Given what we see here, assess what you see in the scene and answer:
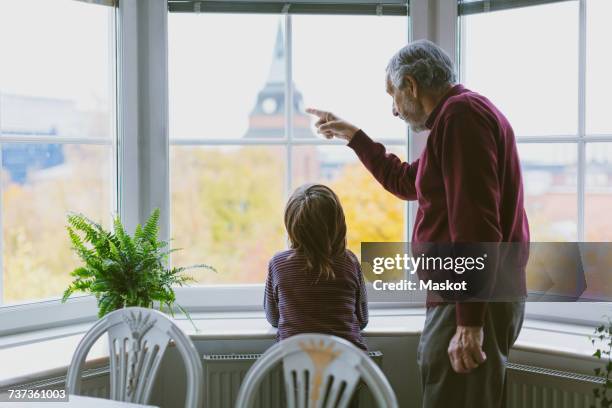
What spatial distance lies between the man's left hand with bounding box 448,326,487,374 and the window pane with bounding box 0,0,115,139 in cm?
157

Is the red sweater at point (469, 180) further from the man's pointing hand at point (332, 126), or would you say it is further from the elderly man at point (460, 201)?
the man's pointing hand at point (332, 126)

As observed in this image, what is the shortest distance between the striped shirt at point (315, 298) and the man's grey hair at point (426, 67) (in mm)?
650

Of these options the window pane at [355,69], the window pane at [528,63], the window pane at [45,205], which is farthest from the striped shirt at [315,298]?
the window pane at [528,63]

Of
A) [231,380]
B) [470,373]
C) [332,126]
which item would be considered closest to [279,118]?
[332,126]

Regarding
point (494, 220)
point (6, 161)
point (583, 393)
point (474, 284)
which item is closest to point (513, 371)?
point (583, 393)

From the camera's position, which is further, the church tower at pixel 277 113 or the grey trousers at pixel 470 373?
the church tower at pixel 277 113

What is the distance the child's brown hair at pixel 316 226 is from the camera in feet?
7.56

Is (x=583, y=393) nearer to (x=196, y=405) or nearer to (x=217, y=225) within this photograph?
(x=196, y=405)

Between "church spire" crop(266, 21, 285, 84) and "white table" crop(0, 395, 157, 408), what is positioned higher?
"church spire" crop(266, 21, 285, 84)

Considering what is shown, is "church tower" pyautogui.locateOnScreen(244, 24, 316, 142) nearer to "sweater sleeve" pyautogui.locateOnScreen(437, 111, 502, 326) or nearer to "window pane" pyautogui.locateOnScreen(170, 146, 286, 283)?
"window pane" pyautogui.locateOnScreen(170, 146, 286, 283)

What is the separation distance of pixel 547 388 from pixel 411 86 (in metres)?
1.09

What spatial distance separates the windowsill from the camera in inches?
85.7

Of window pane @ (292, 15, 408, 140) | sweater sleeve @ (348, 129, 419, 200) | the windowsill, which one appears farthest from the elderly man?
window pane @ (292, 15, 408, 140)

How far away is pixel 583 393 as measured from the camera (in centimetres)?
227
